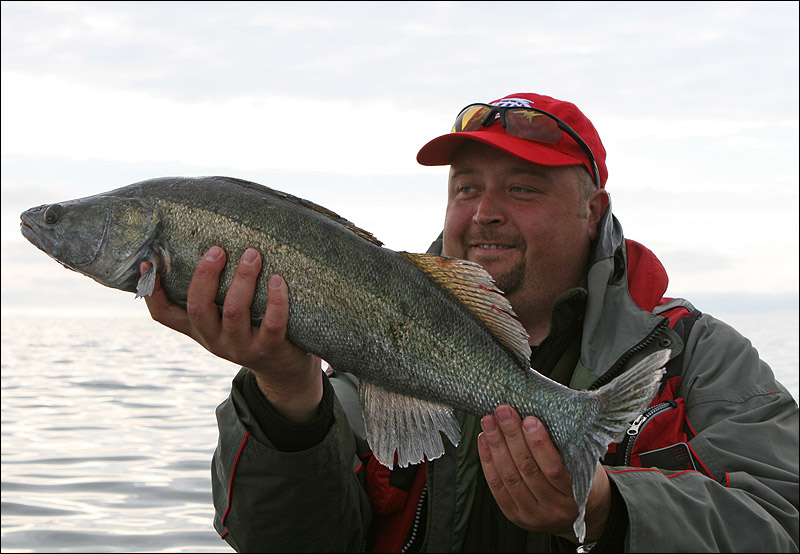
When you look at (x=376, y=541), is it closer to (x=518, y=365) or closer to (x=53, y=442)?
(x=518, y=365)

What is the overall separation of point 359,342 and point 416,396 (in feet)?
1.00

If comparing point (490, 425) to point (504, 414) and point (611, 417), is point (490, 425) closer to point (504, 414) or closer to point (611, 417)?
point (504, 414)

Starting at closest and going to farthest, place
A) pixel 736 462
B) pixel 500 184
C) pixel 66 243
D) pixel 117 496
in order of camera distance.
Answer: pixel 66 243 < pixel 736 462 < pixel 500 184 < pixel 117 496

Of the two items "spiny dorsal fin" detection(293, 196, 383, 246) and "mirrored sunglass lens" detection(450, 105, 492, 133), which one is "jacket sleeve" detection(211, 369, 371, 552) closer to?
"spiny dorsal fin" detection(293, 196, 383, 246)

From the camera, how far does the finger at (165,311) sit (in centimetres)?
298

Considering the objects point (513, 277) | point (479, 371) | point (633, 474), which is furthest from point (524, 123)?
point (633, 474)

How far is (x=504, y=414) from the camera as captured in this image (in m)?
2.69

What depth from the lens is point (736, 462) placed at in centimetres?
324

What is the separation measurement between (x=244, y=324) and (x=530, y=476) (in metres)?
1.21

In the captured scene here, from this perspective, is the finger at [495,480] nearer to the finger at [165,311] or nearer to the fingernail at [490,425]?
the fingernail at [490,425]

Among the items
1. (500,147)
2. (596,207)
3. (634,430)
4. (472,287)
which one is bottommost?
(634,430)

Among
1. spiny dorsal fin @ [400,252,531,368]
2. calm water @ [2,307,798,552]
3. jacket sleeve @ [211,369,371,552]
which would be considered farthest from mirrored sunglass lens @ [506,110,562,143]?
calm water @ [2,307,798,552]

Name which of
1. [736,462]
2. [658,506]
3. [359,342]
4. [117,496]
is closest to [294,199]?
[359,342]

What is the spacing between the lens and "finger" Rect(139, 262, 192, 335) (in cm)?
298
